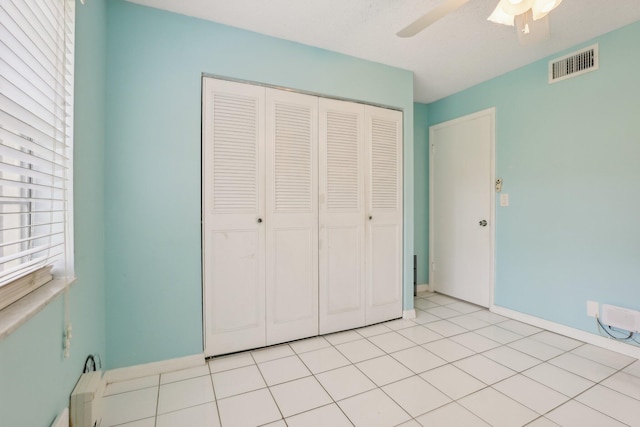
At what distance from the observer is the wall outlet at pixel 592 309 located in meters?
2.35

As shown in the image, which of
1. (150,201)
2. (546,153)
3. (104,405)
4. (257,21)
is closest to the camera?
(104,405)

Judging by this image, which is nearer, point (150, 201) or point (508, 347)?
point (150, 201)

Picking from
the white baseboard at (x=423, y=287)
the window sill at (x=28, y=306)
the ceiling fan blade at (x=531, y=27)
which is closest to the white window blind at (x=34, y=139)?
the window sill at (x=28, y=306)

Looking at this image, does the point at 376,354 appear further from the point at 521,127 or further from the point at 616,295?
the point at 521,127

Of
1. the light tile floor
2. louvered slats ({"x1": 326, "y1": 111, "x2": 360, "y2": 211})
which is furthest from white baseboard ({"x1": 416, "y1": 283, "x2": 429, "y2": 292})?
louvered slats ({"x1": 326, "y1": 111, "x2": 360, "y2": 211})

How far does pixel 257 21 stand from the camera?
2105 millimetres

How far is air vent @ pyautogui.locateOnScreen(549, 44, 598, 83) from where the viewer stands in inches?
93.3

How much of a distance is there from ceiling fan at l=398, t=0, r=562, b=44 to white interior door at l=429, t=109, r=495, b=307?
5.66 feet

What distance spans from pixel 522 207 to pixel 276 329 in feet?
8.79

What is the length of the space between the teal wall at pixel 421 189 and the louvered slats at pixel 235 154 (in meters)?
2.47

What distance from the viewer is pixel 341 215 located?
2.62m

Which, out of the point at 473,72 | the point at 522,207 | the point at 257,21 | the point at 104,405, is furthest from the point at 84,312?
the point at 473,72

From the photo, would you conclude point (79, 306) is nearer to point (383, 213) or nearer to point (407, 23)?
point (383, 213)

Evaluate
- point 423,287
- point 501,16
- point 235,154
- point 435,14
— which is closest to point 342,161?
point 235,154
